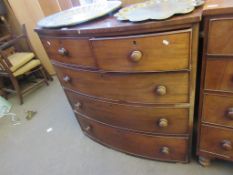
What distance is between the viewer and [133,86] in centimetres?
94

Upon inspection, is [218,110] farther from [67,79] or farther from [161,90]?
[67,79]

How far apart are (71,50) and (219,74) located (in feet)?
2.32

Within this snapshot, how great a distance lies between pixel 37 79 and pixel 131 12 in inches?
87.2

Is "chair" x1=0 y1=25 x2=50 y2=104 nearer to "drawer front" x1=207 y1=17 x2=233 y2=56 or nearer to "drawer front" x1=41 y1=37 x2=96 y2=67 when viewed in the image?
"drawer front" x1=41 y1=37 x2=96 y2=67

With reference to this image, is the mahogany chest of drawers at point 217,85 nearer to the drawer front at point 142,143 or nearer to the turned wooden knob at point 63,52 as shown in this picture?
the drawer front at point 142,143

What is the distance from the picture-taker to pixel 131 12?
861 millimetres

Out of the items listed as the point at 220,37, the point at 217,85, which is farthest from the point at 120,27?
the point at 217,85

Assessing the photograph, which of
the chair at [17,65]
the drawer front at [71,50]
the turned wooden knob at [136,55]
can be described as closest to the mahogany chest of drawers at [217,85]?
the turned wooden knob at [136,55]

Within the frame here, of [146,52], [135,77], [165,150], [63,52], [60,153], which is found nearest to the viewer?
[146,52]

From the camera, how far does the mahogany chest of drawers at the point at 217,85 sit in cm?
66

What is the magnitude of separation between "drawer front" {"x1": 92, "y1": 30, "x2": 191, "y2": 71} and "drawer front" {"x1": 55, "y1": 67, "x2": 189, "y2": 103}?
6 cm

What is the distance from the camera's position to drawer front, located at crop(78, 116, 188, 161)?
1.09m

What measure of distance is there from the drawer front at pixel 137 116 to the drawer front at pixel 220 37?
33 centimetres

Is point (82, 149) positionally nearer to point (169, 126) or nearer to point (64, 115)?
point (64, 115)
